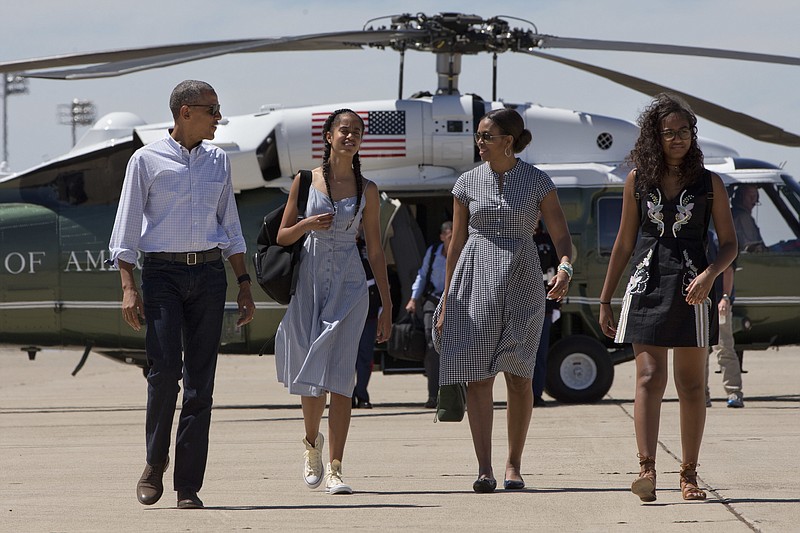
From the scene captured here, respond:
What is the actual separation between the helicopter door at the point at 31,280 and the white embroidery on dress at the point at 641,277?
8012mm

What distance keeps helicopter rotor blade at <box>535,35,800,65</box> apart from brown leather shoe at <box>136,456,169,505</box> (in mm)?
7118

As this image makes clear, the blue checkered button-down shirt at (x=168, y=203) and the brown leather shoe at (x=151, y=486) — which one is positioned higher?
the blue checkered button-down shirt at (x=168, y=203)

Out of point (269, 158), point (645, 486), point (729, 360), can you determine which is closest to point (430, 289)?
point (269, 158)

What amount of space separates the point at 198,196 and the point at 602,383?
23.0 feet

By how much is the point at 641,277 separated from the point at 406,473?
194cm

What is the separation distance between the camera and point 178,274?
624 centimetres

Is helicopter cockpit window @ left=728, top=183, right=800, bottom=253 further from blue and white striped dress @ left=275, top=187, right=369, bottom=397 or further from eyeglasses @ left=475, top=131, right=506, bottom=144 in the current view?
blue and white striped dress @ left=275, top=187, right=369, bottom=397

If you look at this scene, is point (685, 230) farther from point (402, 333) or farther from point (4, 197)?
point (4, 197)

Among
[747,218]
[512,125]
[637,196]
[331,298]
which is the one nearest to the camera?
[637,196]

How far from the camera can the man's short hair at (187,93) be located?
20.9ft

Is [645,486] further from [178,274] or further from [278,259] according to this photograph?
[178,274]

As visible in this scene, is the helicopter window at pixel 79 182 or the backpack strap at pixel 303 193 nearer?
the backpack strap at pixel 303 193

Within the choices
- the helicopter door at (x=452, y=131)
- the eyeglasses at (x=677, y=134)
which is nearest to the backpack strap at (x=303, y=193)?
the eyeglasses at (x=677, y=134)

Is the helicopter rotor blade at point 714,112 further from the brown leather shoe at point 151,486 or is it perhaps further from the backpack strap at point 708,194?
the brown leather shoe at point 151,486
